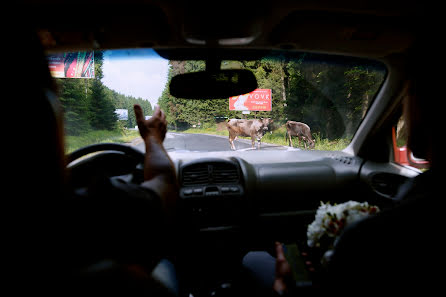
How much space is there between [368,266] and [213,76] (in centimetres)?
223

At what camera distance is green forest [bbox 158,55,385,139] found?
338 cm

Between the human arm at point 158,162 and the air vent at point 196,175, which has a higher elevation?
the human arm at point 158,162

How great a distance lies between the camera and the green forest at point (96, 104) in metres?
2.80

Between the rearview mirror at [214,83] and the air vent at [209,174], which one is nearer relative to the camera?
the rearview mirror at [214,83]

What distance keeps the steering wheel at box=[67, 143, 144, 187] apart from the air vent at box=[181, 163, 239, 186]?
707 millimetres

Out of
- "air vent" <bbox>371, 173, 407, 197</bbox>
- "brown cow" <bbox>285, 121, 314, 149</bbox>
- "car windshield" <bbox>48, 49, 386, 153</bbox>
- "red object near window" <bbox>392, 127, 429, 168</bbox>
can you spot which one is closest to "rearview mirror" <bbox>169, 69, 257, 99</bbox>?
"car windshield" <bbox>48, 49, 386, 153</bbox>

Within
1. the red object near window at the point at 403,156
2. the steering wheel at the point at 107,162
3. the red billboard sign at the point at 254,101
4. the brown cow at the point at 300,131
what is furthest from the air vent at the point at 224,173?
the red object near window at the point at 403,156

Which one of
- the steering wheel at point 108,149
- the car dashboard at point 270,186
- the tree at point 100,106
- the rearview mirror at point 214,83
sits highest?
the rearview mirror at point 214,83

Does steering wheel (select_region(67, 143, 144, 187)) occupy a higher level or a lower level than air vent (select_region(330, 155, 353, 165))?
higher

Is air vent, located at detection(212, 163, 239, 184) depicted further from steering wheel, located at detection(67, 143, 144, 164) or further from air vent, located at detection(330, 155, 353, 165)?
air vent, located at detection(330, 155, 353, 165)

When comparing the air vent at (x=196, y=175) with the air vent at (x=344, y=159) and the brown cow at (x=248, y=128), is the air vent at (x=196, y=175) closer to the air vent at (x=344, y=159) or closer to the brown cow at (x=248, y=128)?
the brown cow at (x=248, y=128)

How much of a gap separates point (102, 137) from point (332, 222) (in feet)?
7.84

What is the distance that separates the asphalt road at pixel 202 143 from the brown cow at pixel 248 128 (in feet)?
0.27

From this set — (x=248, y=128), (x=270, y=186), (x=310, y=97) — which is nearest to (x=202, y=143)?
(x=248, y=128)
